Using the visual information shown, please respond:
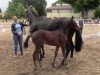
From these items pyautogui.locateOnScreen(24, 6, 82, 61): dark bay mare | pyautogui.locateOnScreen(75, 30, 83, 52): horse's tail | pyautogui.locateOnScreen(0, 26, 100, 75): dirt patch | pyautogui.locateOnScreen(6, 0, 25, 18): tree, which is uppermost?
pyautogui.locateOnScreen(24, 6, 82, 61): dark bay mare

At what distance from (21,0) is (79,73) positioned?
343 feet

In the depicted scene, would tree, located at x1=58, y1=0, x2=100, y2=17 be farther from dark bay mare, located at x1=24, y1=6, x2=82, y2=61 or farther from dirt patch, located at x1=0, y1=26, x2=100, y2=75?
dark bay mare, located at x1=24, y1=6, x2=82, y2=61

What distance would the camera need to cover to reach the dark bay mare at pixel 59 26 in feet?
39.1

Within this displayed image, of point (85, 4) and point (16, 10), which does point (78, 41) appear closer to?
point (85, 4)

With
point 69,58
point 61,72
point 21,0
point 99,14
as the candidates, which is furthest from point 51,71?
point 21,0

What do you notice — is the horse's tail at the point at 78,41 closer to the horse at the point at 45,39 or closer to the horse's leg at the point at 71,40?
the horse's leg at the point at 71,40

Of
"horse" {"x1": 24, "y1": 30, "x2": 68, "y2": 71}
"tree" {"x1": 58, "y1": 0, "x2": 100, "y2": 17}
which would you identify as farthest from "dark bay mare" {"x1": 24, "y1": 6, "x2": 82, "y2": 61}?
"tree" {"x1": 58, "y1": 0, "x2": 100, "y2": 17}

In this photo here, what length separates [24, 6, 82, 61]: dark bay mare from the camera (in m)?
11.9

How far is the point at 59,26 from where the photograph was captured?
11.9m

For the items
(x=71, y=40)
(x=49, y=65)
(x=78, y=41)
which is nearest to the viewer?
(x=49, y=65)

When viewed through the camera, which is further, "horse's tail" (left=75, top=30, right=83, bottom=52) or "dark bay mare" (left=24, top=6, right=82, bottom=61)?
"horse's tail" (left=75, top=30, right=83, bottom=52)

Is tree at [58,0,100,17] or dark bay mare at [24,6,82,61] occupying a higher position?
dark bay mare at [24,6,82,61]

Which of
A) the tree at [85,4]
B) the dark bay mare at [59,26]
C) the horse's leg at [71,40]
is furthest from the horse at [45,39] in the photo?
the tree at [85,4]

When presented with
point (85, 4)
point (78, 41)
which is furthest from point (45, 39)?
point (85, 4)
